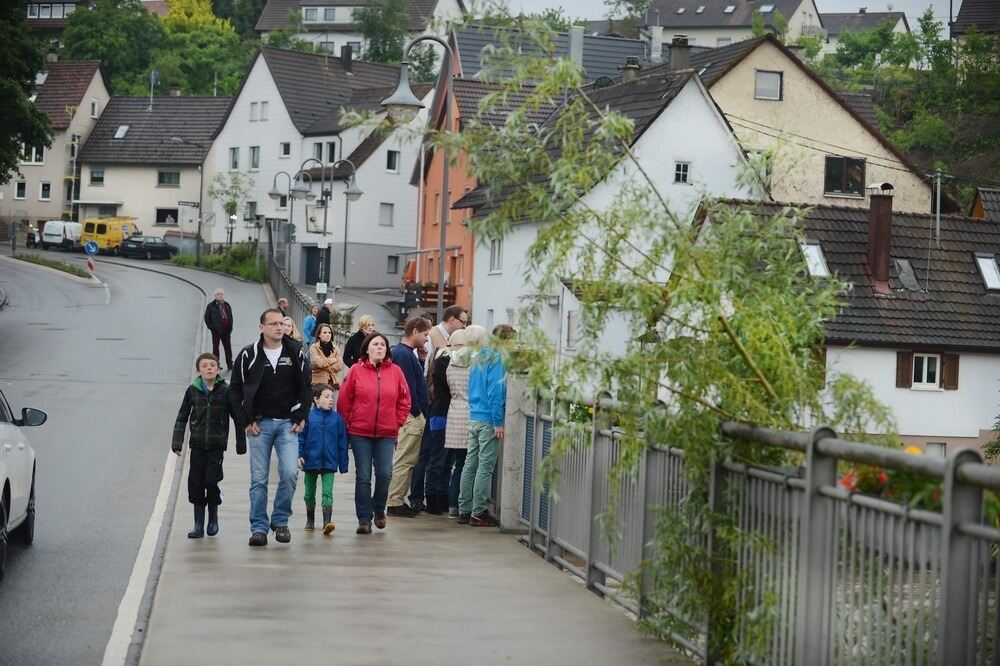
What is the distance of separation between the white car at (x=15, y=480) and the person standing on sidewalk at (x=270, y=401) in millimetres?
1631

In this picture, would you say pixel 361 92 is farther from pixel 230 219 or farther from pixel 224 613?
pixel 224 613

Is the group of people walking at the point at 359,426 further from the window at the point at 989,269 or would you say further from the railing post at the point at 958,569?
the window at the point at 989,269

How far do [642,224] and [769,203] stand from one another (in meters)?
1.33

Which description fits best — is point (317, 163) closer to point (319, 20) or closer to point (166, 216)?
point (166, 216)

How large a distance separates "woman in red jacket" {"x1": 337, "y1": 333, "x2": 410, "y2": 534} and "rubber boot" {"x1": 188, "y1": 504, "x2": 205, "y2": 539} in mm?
1333

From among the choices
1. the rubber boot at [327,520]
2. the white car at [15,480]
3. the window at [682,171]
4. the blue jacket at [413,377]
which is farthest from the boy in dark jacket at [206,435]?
the window at [682,171]

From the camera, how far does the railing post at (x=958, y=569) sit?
5430mm

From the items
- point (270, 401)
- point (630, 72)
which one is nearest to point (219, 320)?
point (270, 401)

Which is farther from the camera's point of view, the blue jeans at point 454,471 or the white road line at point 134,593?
the blue jeans at point 454,471

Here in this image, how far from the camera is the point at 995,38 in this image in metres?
81.0

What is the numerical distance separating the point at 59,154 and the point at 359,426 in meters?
93.4

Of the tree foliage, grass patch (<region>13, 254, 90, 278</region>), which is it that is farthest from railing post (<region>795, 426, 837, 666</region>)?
grass patch (<region>13, 254, 90, 278</region>)

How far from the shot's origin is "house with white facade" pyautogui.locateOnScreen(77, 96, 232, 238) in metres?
97.9

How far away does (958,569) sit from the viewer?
17.9 feet
